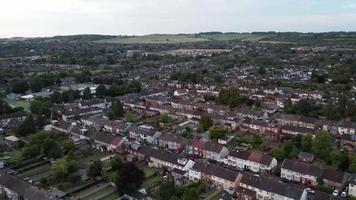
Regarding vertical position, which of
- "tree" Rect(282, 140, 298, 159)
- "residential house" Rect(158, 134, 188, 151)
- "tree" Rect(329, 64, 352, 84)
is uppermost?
"tree" Rect(329, 64, 352, 84)

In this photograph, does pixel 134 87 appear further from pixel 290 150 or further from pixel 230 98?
pixel 290 150

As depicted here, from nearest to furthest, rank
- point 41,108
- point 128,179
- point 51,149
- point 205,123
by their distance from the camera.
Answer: point 128,179 < point 51,149 < point 205,123 < point 41,108

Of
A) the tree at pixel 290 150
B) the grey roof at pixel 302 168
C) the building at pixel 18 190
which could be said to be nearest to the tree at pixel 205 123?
the tree at pixel 290 150

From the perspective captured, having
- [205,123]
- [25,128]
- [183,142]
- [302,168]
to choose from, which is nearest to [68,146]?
[25,128]

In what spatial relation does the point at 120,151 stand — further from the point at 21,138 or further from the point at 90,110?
the point at 90,110

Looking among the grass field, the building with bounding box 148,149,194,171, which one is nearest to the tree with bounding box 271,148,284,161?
the building with bounding box 148,149,194,171

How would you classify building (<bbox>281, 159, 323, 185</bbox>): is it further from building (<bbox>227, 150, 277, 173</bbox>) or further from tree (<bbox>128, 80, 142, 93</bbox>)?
tree (<bbox>128, 80, 142, 93</bbox>)

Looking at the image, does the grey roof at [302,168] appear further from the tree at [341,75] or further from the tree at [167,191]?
the tree at [341,75]

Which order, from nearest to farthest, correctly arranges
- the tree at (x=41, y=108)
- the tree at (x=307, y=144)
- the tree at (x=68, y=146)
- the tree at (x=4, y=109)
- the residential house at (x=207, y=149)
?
the residential house at (x=207, y=149), the tree at (x=307, y=144), the tree at (x=68, y=146), the tree at (x=41, y=108), the tree at (x=4, y=109)
